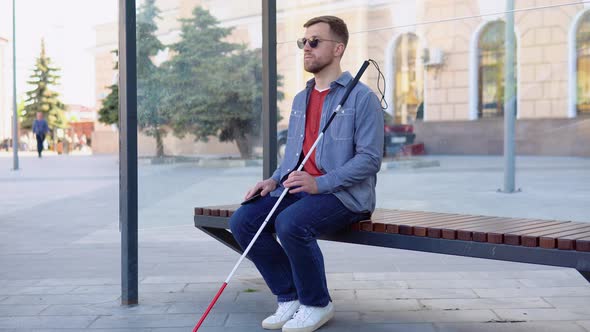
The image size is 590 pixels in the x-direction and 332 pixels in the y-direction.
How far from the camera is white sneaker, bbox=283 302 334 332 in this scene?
3.81m

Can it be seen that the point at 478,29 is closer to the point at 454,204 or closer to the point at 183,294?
the point at 454,204

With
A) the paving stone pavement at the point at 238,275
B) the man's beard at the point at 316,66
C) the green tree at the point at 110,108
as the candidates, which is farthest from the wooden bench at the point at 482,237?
the green tree at the point at 110,108

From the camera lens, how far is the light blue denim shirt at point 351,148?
149 inches

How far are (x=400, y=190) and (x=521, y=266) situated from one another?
4356 millimetres

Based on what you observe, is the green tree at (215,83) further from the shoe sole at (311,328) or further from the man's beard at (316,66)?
the shoe sole at (311,328)

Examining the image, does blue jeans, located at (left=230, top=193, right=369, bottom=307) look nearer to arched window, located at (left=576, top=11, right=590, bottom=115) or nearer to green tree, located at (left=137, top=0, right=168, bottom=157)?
green tree, located at (left=137, top=0, right=168, bottom=157)

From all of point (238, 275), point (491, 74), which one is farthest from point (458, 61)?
point (238, 275)

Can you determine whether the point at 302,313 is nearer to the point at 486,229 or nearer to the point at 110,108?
the point at 486,229

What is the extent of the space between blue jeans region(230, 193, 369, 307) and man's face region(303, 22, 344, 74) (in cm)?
69

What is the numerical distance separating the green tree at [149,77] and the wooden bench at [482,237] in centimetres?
151

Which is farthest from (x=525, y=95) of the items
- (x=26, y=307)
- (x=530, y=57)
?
(x=26, y=307)

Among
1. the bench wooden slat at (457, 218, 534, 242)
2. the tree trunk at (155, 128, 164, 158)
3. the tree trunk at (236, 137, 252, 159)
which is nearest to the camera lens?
the bench wooden slat at (457, 218, 534, 242)

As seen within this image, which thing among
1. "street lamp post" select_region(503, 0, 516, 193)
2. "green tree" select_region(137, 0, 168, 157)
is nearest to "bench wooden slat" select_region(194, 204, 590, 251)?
"green tree" select_region(137, 0, 168, 157)

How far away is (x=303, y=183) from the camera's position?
3.76 meters
